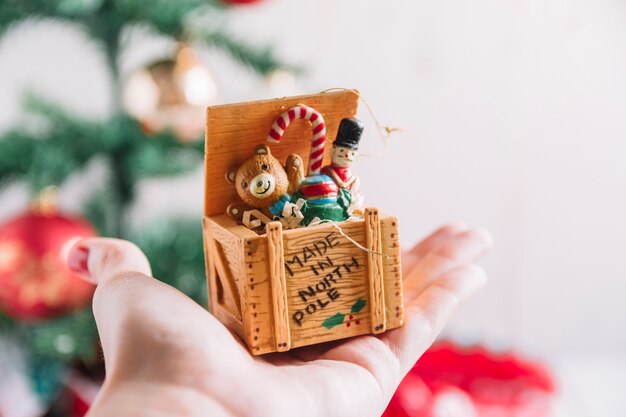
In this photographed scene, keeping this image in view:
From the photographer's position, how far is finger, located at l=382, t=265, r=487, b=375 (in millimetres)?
927

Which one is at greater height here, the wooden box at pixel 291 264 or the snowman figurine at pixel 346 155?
the snowman figurine at pixel 346 155

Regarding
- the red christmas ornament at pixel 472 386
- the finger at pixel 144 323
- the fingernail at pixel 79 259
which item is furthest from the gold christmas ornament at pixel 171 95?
the red christmas ornament at pixel 472 386

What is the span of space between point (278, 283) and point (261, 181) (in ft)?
0.45

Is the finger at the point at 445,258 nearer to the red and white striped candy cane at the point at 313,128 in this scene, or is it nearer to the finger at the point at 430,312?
the finger at the point at 430,312

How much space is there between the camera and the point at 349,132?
956 mm

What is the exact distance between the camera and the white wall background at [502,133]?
2109 mm

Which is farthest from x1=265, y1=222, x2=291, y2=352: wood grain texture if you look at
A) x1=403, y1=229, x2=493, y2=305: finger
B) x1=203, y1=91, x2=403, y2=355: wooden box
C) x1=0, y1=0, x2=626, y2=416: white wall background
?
x1=0, y1=0, x2=626, y2=416: white wall background

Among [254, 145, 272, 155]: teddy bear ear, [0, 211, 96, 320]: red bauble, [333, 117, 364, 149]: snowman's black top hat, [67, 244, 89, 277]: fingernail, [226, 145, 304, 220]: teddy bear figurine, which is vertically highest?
[333, 117, 364, 149]: snowman's black top hat

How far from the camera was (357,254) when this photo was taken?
93 centimetres

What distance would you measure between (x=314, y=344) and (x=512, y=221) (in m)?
1.51

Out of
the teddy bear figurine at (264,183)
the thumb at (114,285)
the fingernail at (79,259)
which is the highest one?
the teddy bear figurine at (264,183)

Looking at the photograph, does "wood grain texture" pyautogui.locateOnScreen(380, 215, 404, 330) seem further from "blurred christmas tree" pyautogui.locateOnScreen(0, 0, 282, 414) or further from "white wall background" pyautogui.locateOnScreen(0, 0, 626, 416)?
"white wall background" pyautogui.locateOnScreen(0, 0, 626, 416)

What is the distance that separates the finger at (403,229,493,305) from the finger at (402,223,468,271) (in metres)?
0.01

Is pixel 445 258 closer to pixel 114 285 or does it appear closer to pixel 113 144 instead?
pixel 114 285
